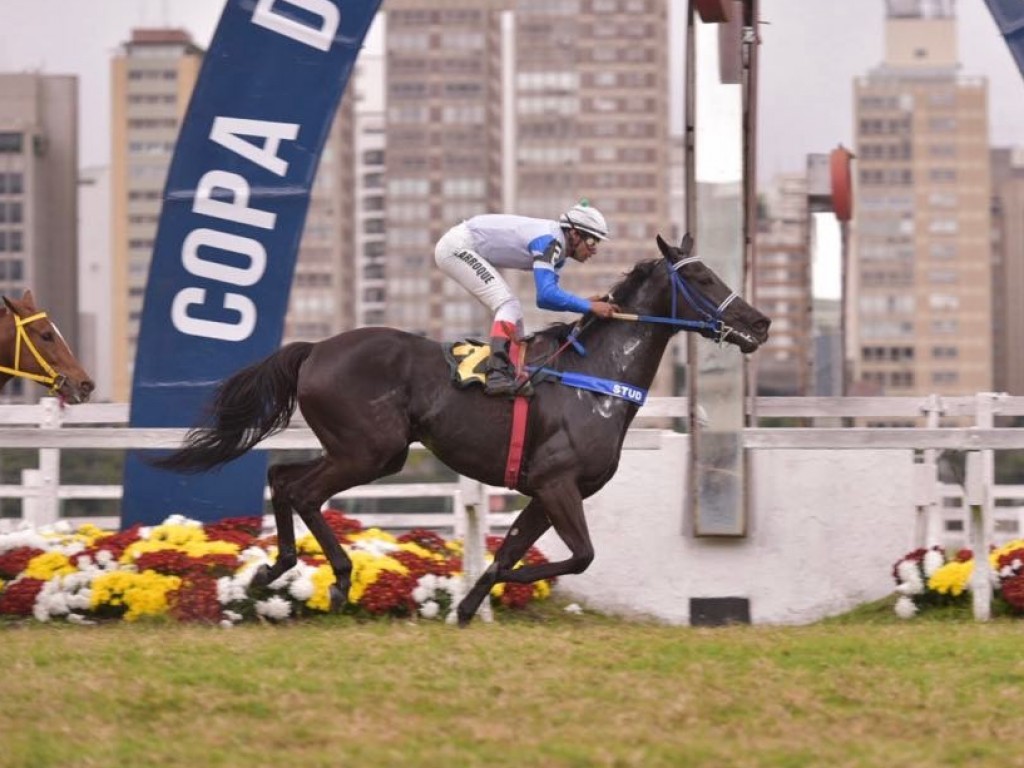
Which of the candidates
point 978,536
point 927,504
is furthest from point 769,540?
point 978,536

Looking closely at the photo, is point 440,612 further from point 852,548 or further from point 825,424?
point 825,424

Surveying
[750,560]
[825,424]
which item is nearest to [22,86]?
[825,424]

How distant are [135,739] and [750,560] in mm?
6129

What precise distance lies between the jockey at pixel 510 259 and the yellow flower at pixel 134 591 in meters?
2.22

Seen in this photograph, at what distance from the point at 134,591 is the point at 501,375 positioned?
2451 millimetres

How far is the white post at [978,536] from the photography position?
10.9 metres

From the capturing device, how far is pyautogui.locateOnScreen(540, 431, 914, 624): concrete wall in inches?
492

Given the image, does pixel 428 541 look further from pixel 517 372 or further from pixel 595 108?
pixel 595 108

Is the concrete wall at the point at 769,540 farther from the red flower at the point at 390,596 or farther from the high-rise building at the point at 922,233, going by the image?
the high-rise building at the point at 922,233

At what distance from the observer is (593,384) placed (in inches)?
408

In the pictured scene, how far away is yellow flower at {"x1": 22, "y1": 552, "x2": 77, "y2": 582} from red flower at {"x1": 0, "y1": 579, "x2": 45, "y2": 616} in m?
0.10

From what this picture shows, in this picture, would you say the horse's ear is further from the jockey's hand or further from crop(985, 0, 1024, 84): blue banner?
crop(985, 0, 1024, 84): blue banner

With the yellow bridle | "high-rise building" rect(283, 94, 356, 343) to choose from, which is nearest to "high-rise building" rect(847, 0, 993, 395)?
"high-rise building" rect(283, 94, 356, 343)

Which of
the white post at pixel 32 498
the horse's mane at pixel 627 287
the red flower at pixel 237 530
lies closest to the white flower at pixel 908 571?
the horse's mane at pixel 627 287
